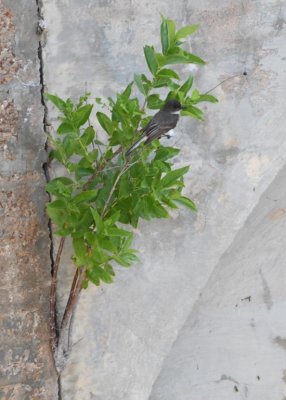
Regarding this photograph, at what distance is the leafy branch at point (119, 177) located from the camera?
2.16 metres

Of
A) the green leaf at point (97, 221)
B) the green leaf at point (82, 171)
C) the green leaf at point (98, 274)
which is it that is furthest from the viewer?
the green leaf at point (82, 171)

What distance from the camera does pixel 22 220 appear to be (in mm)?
2656

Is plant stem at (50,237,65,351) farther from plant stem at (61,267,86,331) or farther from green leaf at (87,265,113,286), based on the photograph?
green leaf at (87,265,113,286)

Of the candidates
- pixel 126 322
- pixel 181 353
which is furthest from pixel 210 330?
pixel 126 322

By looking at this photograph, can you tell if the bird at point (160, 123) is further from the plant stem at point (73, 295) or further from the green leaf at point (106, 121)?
the plant stem at point (73, 295)

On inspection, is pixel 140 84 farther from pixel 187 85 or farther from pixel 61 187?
pixel 61 187

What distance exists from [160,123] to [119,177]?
264mm

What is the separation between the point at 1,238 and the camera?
263cm

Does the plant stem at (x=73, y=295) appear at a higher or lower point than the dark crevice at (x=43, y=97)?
lower

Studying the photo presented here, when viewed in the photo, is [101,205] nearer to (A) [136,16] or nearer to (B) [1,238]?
(B) [1,238]

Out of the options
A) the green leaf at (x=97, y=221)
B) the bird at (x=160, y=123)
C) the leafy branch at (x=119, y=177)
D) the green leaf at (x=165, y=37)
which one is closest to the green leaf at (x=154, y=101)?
the leafy branch at (x=119, y=177)

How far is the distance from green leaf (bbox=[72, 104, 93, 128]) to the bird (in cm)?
26

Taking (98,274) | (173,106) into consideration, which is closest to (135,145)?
(173,106)

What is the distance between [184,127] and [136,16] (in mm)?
642
